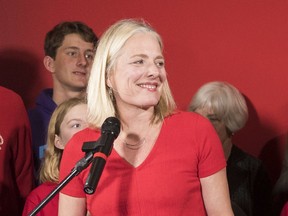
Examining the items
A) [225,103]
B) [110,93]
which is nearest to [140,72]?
[110,93]

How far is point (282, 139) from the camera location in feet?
8.91

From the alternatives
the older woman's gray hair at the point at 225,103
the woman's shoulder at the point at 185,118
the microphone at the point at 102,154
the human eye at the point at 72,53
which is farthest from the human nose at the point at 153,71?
the human eye at the point at 72,53

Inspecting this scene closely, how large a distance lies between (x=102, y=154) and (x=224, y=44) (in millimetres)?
1682

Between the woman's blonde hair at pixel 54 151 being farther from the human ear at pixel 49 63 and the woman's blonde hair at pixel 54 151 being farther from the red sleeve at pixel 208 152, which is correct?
the red sleeve at pixel 208 152

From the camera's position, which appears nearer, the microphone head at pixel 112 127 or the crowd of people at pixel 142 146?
the microphone head at pixel 112 127

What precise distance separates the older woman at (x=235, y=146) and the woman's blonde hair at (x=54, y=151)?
667 mm

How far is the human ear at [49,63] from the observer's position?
283cm

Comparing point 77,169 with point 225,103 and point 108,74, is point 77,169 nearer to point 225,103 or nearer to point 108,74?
point 108,74

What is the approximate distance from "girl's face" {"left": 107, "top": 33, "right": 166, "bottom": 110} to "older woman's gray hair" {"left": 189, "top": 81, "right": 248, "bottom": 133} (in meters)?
1.04

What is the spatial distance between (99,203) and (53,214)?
51 centimetres

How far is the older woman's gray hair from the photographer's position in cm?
268

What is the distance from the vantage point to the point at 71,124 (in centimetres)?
228

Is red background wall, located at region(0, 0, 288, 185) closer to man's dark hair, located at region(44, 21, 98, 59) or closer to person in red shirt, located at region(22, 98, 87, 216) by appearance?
man's dark hair, located at region(44, 21, 98, 59)

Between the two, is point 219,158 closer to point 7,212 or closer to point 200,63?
point 7,212
